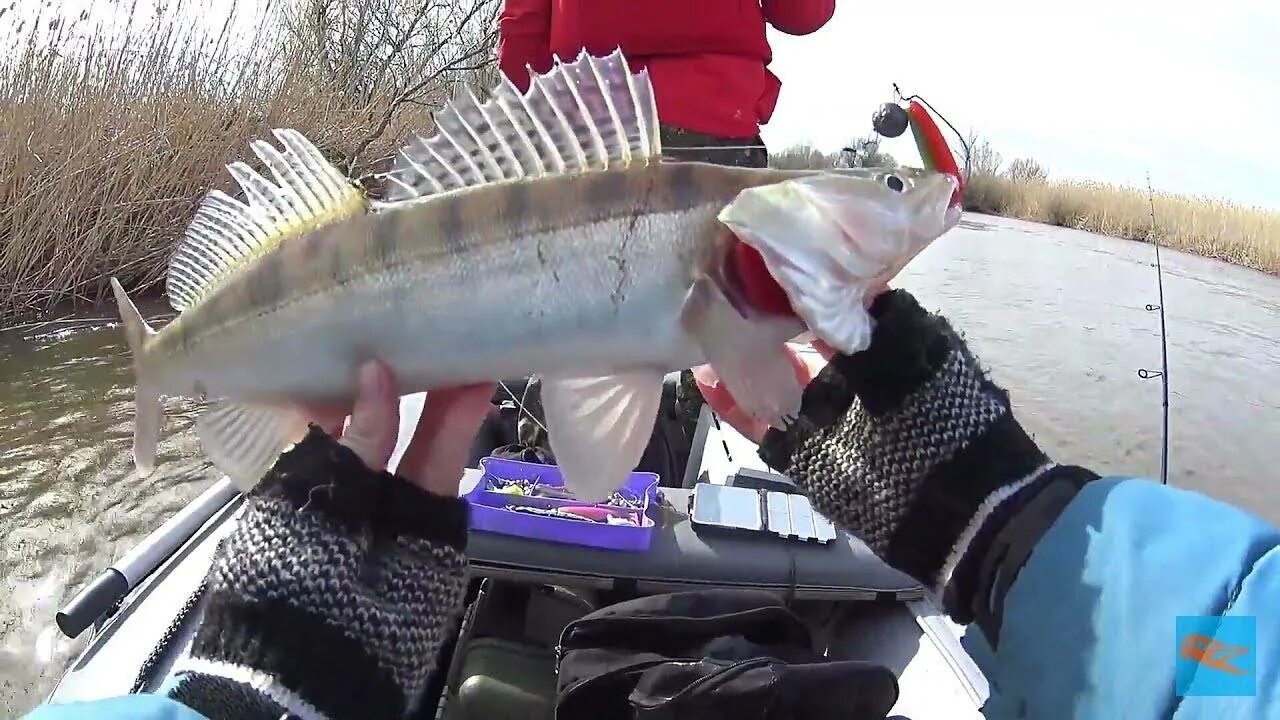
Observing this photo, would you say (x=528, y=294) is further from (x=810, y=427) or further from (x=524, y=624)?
(x=524, y=624)

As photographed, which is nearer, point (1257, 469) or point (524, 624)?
point (524, 624)

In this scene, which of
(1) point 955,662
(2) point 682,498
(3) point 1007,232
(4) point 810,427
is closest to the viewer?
(4) point 810,427

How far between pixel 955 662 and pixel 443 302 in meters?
1.56

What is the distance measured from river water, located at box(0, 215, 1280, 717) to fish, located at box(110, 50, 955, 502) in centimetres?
256

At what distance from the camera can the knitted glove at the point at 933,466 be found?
1.26m

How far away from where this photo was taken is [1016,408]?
6.91 m

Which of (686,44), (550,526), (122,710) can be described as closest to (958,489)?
(122,710)

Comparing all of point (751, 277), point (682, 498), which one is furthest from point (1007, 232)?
point (751, 277)

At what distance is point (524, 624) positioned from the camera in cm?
257

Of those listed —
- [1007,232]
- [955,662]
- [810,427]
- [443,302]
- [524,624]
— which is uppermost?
[443,302]

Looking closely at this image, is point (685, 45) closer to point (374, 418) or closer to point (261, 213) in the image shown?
point (261, 213)

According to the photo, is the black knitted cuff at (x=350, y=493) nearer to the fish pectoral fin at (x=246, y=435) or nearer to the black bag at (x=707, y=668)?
the fish pectoral fin at (x=246, y=435)

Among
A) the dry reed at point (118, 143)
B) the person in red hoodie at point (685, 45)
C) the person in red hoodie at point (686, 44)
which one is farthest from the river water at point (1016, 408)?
the person in red hoodie at point (686, 44)

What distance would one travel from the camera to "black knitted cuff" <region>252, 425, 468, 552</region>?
1225 millimetres
